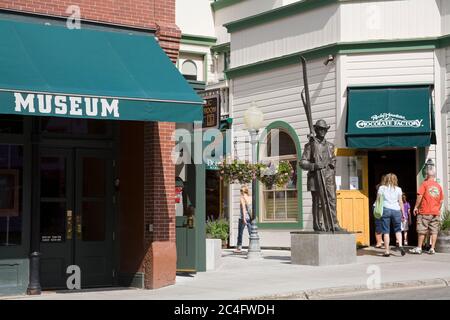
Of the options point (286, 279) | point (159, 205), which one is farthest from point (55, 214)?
point (286, 279)

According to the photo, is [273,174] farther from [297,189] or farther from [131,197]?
[131,197]

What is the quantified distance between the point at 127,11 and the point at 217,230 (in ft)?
35.2

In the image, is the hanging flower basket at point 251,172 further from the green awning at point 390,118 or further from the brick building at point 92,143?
the brick building at point 92,143

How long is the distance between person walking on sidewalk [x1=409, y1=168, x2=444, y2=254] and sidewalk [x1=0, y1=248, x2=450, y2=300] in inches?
21.3

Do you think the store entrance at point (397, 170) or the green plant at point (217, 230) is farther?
the green plant at point (217, 230)

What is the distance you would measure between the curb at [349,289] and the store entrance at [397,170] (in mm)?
7825

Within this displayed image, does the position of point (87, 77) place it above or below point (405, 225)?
above

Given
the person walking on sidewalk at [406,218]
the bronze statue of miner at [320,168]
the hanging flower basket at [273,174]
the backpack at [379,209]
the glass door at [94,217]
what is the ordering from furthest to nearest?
the person walking on sidewalk at [406,218], the hanging flower basket at [273,174], the backpack at [379,209], the bronze statue of miner at [320,168], the glass door at [94,217]

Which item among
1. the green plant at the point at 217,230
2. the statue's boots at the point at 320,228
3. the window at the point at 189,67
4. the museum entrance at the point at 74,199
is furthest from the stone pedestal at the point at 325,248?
the window at the point at 189,67

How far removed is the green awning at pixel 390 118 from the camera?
19.4 meters

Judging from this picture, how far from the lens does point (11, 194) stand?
486 inches
